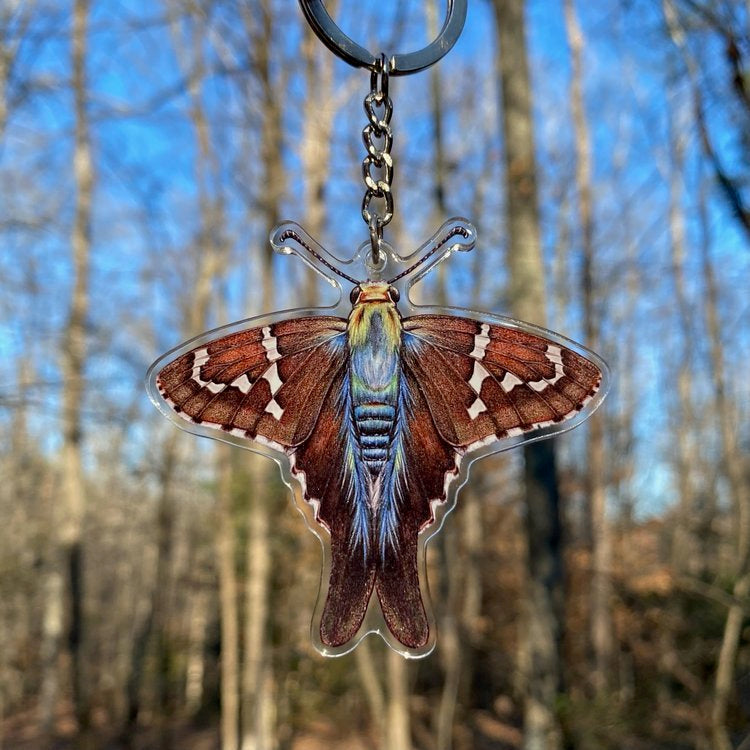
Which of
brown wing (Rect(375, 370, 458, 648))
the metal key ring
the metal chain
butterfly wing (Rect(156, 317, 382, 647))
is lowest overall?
brown wing (Rect(375, 370, 458, 648))

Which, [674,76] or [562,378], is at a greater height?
[674,76]

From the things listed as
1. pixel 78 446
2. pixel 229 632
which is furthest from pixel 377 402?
pixel 78 446

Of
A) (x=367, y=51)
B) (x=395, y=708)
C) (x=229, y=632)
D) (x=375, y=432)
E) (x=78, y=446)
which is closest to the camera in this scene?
(x=375, y=432)

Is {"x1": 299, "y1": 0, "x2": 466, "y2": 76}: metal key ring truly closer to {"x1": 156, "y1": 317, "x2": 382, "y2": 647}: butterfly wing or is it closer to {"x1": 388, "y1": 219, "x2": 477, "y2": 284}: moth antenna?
{"x1": 388, "y1": 219, "x2": 477, "y2": 284}: moth antenna

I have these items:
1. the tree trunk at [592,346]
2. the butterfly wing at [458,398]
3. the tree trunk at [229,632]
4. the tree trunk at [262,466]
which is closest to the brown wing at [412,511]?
the butterfly wing at [458,398]

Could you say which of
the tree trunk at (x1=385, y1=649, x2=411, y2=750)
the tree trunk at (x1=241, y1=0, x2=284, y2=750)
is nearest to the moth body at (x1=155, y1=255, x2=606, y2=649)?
the tree trunk at (x1=241, y1=0, x2=284, y2=750)

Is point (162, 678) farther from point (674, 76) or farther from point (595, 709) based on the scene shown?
point (674, 76)

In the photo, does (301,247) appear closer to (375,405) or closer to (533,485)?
(375,405)

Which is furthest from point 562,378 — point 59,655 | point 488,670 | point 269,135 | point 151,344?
point 59,655
